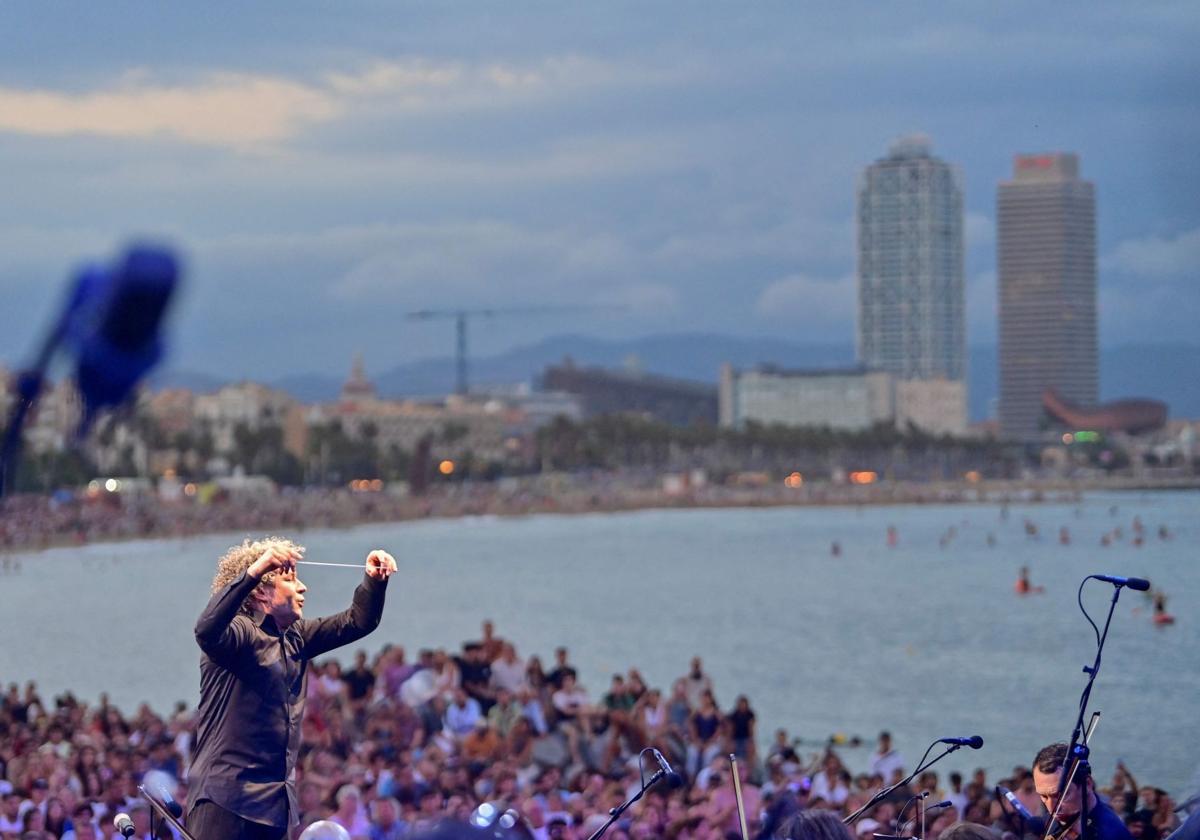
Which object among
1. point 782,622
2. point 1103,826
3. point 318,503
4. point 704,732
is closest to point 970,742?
point 1103,826

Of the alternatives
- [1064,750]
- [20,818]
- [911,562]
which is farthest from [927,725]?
[911,562]

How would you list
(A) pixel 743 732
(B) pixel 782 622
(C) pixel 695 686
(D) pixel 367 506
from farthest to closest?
1. (D) pixel 367 506
2. (B) pixel 782 622
3. (C) pixel 695 686
4. (A) pixel 743 732

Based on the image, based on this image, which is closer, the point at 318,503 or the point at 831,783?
the point at 831,783

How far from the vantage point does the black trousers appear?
235 inches

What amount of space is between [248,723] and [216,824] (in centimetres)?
34

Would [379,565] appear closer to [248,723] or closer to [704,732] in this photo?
[248,723]

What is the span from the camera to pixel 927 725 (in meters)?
35.8

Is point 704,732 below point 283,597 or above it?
below

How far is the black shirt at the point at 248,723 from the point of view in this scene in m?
5.95

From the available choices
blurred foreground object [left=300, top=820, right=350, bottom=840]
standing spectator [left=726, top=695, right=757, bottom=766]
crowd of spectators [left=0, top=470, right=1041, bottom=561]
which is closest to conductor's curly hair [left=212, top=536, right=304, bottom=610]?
blurred foreground object [left=300, top=820, right=350, bottom=840]

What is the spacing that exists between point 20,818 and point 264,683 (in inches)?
234

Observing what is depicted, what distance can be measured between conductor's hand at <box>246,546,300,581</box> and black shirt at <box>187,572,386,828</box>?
0.08 metres

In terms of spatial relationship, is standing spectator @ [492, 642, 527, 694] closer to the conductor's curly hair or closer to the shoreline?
the conductor's curly hair

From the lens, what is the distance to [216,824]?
5.96 m
